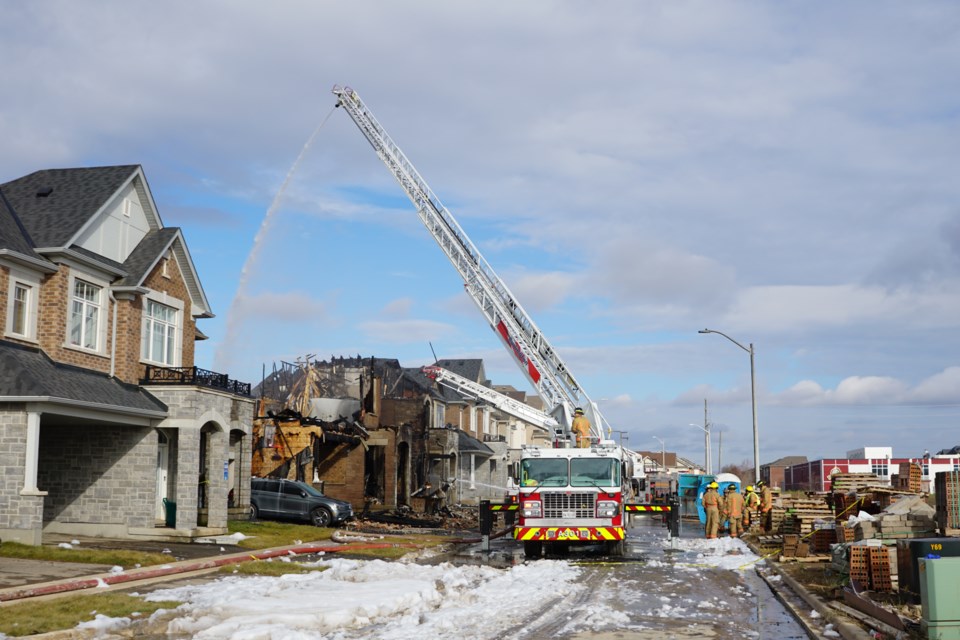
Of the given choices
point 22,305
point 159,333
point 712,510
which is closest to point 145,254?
point 159,333

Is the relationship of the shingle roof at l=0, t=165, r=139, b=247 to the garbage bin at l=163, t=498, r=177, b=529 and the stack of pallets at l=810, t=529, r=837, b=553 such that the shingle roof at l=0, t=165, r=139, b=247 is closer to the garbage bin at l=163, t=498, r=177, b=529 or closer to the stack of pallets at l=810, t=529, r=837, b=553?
the garbage bin at l=163, t=498, r=177, b=529

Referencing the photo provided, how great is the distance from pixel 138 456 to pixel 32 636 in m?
14.4

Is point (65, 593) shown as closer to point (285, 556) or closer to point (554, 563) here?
point (285, 556)

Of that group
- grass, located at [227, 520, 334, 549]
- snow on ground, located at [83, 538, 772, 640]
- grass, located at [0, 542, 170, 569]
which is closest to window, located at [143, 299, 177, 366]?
grass, located at [227, 520, 334, 549]

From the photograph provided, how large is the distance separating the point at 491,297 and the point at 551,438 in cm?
571

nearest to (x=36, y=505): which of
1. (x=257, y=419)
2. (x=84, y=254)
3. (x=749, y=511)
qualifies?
(x=84, y=254)

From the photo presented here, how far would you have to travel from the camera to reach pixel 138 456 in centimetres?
2444

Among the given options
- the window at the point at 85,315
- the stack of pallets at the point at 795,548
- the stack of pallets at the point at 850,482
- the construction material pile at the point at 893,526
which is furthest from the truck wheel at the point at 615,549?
the window at the point at 85,315

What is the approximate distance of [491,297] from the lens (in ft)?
106

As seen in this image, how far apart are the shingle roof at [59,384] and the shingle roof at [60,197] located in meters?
2.82

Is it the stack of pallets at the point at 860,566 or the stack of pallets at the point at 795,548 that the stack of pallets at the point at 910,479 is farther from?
the stack of pallets at the point at 860,566

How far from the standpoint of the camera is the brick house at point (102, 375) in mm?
20781

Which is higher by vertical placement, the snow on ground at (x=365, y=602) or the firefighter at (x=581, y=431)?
the firefighter at (x=581, y=431)

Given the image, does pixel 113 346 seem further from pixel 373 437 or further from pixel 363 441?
pixel 373 437
